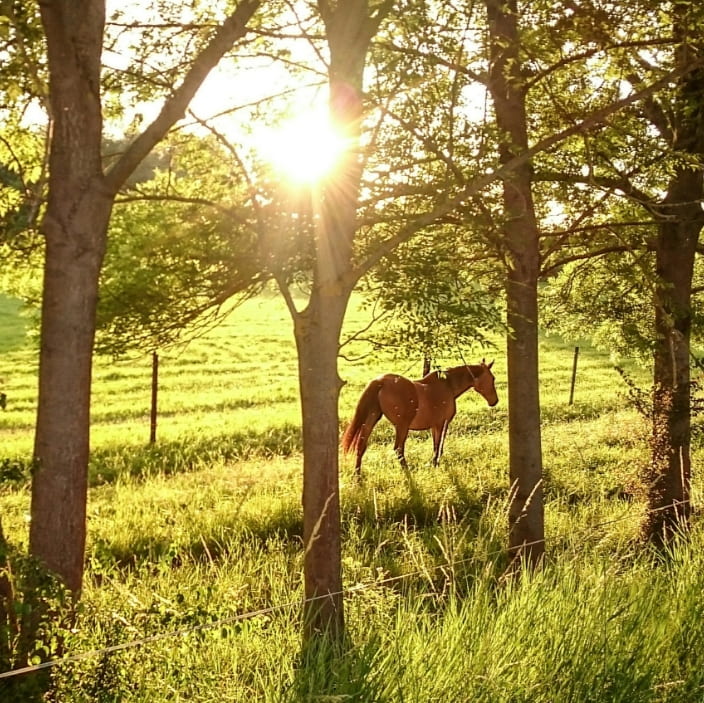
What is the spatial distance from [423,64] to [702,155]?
Answer: 4.53 m

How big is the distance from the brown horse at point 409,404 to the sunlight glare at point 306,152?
910 cm

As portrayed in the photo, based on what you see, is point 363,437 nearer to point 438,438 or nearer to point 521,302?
point 438,438

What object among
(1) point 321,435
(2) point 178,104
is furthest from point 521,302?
(2) point 178,104

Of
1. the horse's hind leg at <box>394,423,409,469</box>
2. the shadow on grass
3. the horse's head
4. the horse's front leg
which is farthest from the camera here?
the horse's head

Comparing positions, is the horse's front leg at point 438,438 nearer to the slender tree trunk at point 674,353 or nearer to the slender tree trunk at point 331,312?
the slender tree trunk at point 674,353

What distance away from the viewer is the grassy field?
387 cm

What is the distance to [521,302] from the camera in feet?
27.0

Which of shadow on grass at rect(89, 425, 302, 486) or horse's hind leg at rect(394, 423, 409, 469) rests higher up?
horse's hind leg at rect(394, 423, 409, 469)

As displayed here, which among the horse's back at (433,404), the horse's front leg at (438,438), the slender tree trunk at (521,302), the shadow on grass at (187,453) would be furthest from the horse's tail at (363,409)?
the slender tree trunk at (521,302)

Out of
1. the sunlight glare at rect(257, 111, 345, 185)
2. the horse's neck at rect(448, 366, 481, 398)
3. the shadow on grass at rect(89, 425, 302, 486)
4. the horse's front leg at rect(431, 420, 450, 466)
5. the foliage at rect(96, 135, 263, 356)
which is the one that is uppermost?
the sunlight glare at rect(257, 111, 345, 185)

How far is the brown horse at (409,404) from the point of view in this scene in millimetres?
15227

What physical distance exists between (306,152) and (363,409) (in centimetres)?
1018

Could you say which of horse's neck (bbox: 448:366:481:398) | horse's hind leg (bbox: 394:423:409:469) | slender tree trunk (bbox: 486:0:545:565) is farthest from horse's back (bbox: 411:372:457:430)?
slender tree trunk (bbox: 486:0:545:565)

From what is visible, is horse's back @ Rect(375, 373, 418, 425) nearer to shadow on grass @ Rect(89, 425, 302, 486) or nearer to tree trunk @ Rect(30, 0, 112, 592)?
shadow on grass @ Rect(89, 425, 302, 486)
